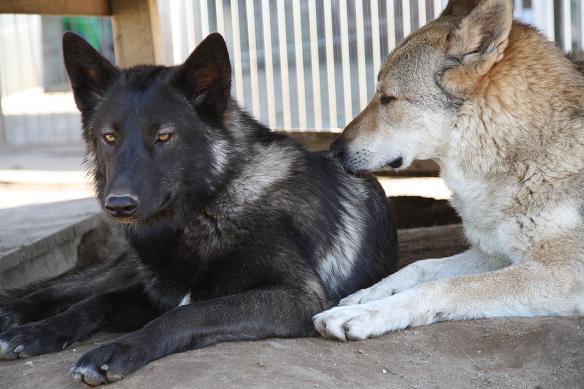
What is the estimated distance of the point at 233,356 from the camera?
10.3 ft

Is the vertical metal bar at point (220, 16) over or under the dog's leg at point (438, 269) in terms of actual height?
over

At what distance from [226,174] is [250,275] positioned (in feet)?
1.64

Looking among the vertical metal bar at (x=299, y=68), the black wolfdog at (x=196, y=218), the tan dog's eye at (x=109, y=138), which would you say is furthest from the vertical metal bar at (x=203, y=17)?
the tan dog's eye at (x=109, y=138)

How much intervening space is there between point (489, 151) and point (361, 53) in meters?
4.18

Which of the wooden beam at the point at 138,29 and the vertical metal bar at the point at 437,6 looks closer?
the wooden beam at the point at 138,29

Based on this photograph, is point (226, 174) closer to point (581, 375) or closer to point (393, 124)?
point (393, 124)

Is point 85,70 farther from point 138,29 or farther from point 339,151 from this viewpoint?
point 138,29

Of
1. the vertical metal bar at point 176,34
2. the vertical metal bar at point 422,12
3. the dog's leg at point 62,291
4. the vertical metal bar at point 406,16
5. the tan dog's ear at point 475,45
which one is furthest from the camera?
the vertical metal bar at point 176,34

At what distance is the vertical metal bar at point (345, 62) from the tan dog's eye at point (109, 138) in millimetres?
4527

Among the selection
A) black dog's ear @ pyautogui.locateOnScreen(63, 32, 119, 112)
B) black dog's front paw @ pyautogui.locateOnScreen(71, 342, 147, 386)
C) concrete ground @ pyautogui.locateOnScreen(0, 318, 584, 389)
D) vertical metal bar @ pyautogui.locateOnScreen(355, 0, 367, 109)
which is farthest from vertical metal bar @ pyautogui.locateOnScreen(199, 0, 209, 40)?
black dog's front paw @ pyautogui.locateOnScreen(71, 342, 147, 386)

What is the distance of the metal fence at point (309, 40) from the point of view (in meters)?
7.42

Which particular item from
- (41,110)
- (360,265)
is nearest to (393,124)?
(360,265)

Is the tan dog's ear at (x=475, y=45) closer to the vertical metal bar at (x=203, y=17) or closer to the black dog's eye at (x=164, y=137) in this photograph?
the black dog's eye at (x=164, y=137)

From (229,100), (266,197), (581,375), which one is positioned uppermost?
(229,100)
